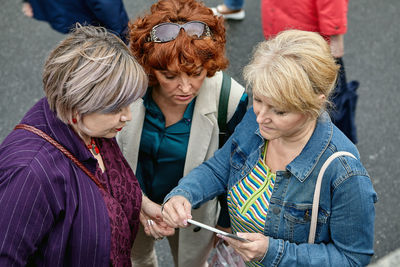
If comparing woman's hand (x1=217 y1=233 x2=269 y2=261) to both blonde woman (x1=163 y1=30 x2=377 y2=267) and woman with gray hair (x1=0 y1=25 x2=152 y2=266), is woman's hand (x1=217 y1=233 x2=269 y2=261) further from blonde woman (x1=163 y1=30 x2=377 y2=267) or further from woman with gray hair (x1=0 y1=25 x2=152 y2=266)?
woman with gray hair (x1=0 y1=25 x2=152 y2=266)

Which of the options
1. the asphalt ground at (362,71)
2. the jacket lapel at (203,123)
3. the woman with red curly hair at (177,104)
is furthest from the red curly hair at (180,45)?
the asphalt ground at (362,71)

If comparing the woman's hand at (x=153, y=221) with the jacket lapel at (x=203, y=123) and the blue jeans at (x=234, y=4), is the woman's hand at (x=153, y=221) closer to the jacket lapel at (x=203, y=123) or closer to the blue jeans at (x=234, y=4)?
the jacket lapel at (x=203, y=123)

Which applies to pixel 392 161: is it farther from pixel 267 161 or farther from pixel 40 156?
pixel 40 156

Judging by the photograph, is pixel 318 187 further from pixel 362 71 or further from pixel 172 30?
pixel 362 71

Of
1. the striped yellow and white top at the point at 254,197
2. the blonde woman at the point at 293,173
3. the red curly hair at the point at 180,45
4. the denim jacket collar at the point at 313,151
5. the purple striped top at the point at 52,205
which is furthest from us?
the red curly hair at the point at 180,45

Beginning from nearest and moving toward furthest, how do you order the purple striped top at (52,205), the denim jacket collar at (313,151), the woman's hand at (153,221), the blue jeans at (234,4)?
1. the purple striped top at (52,205)
2. the denim jacket collar at (313,151)
3. the woman's hand at (153,221)
4. the blue jeans at (234,4)

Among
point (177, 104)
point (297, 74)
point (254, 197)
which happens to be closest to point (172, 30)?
point (177, 104)

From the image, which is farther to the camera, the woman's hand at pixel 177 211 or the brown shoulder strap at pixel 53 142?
the woman's hand at pixel 177 211

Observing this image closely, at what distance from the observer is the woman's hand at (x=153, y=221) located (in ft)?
7.28

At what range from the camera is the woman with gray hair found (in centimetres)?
154

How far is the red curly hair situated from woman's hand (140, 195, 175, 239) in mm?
598

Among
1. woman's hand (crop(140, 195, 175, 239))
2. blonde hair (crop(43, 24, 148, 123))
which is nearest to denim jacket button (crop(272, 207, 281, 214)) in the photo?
woman's hand (crop(140, 195, 175, 239))

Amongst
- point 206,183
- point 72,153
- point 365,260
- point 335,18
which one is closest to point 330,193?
point 365,260

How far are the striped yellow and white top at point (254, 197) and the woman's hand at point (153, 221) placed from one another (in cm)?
38
